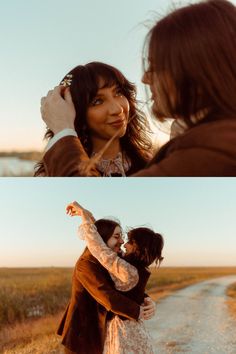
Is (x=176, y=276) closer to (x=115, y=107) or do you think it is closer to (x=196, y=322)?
(x=196, y=322)

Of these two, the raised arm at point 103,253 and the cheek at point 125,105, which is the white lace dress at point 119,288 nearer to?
the raised arm at point 103,253

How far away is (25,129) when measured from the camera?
1.21m

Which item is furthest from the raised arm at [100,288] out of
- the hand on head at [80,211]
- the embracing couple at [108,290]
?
the hand on head at [80,211]

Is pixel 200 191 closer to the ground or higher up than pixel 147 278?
higher up

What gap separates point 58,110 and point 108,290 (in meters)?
0.52

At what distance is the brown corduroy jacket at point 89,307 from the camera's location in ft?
4.54

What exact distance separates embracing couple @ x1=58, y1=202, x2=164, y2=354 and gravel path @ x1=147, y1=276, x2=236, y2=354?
0.12 ft

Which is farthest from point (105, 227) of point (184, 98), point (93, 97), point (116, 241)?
point (184, 98)

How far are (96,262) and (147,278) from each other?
5.8 inches

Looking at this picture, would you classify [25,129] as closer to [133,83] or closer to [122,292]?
[133,83]

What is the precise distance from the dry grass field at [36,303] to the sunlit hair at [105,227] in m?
0.13

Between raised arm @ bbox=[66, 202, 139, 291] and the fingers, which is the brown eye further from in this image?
raised arm @ bbox=[66, 202, 139, 291]

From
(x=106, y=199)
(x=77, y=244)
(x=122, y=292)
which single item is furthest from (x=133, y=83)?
(x=122, y=292)

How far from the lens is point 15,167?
1.22m
